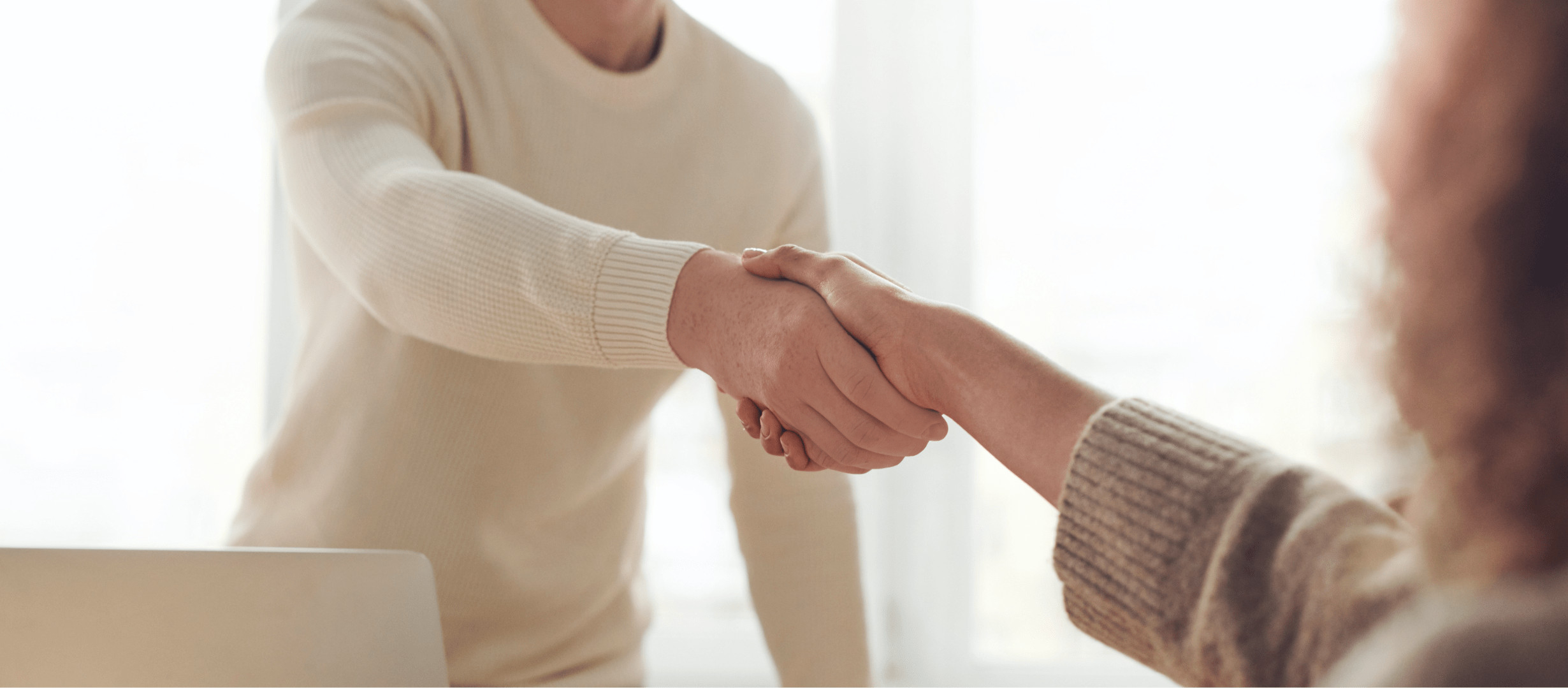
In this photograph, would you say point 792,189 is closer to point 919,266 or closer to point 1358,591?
point 919,266

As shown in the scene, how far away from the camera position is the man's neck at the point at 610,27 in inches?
42.0

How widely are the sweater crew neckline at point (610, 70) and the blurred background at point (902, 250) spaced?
1.99ft

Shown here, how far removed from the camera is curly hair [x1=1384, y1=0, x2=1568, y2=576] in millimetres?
284

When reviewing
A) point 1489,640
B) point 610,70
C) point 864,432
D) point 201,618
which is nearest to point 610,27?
point 610,70

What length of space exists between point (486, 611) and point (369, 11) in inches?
23.7

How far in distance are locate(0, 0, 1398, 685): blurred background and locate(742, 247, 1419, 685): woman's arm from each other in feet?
3.69

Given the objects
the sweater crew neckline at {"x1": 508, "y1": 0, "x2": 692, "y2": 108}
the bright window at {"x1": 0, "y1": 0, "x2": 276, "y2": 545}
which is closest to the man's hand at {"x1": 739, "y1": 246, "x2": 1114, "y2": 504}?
the sweater crew neckline at {"x1": 508, "y1": 0, "x2": 692, "y2": 108}

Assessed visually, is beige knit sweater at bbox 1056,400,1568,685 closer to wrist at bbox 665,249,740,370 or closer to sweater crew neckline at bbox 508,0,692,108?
wrist at bbox 665,249,740,370

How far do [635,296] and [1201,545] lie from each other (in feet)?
1.42

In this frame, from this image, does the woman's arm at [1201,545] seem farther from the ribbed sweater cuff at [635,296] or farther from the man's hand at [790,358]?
the ribbed sweater cuff at [635,296]

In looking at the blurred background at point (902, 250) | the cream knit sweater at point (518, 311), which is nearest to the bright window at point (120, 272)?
the blurred background at point (902, 250)

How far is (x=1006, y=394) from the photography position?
0.61 meters

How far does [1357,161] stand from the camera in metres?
0.34

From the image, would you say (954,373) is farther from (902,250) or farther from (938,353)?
(902,250)
